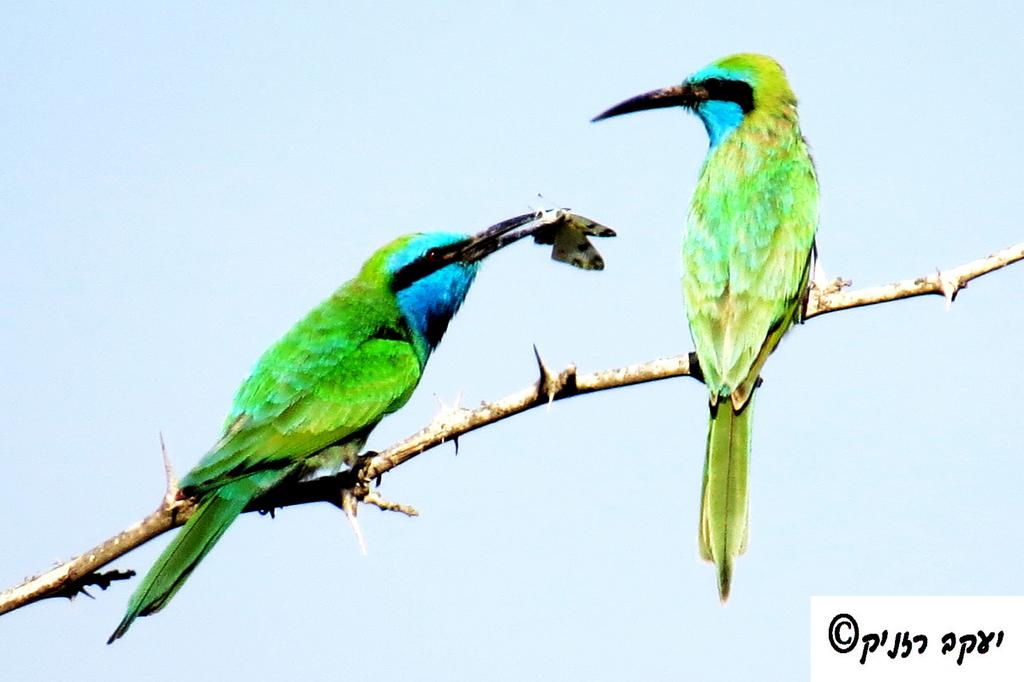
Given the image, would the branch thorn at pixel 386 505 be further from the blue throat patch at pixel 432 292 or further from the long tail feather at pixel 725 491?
the blue throat patch at pixel 432 292

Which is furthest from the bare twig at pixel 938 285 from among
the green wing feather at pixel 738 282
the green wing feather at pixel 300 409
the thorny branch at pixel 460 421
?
the green wing feather at pixel 300 409

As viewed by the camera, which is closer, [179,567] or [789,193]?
[179,567]

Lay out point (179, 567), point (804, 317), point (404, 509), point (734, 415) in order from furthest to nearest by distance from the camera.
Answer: point (804, 317), point (734, 415), point (179, 567), point (404, 509)

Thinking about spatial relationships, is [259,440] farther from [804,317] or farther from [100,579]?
[804,317]

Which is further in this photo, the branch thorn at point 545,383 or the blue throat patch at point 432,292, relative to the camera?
the blue throat patch at point 432,292

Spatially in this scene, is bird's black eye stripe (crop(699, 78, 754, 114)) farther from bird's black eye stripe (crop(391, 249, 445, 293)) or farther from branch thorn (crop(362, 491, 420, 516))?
branch thorn (crop(362, 491, 420, 516))

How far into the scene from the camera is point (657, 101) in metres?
5.68

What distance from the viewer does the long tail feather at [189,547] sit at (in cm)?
358

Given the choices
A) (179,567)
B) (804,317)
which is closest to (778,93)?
(804,317)

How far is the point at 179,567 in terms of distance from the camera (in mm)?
3688

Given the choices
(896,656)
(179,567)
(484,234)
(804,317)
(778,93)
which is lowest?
(896,656)

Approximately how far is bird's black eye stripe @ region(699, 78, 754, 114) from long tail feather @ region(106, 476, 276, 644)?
262 cm

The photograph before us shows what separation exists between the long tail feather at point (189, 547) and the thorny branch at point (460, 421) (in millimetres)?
68

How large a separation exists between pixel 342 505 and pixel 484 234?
1753mm
